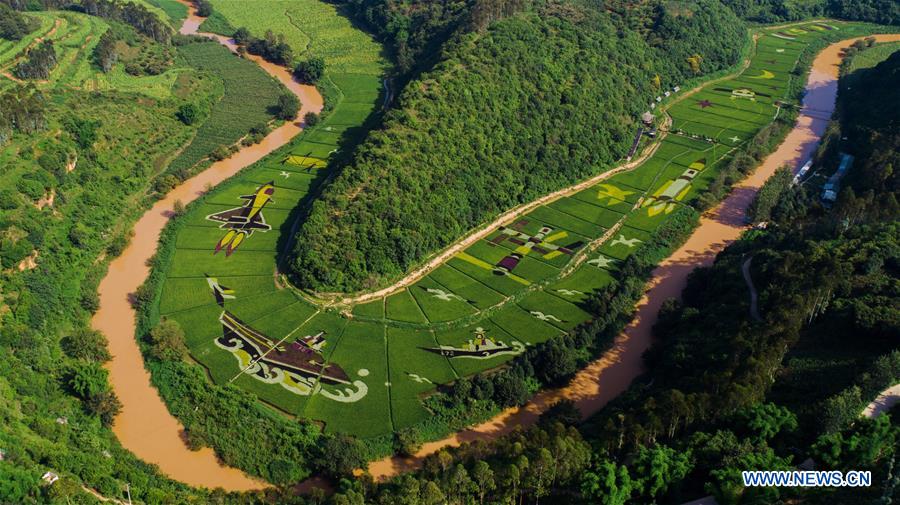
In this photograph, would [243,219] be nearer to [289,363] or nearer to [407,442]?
[289,363]

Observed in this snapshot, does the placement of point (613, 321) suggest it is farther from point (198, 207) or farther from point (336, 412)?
point (198, 207)

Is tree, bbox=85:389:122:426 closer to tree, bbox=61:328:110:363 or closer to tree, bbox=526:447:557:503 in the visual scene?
tree, bbox=61:328:110:363

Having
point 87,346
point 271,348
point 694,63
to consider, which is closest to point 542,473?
point 271,348

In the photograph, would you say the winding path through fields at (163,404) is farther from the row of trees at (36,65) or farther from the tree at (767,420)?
the row of trees at (36,65)

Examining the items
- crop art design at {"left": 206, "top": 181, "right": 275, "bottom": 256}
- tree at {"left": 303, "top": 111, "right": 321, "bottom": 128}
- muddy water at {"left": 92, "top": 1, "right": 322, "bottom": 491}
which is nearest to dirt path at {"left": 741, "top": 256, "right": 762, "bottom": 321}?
muddy water at {"left": 92, "top": 1, "right": 322, "bottom": 491}

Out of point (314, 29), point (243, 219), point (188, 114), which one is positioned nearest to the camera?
point (243, 219)

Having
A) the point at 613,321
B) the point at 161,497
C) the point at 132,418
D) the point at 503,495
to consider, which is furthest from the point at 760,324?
the point at 132,418
